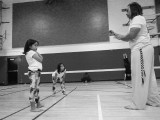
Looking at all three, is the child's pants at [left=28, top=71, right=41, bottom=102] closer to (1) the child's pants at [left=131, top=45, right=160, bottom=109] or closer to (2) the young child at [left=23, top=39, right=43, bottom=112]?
(2) the young child at [left=23, top=39, right=43, bottom=112]

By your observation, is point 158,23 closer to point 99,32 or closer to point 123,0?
point 123,0

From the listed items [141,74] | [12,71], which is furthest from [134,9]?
[12,71]

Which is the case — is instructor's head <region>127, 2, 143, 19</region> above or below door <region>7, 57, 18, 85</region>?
above

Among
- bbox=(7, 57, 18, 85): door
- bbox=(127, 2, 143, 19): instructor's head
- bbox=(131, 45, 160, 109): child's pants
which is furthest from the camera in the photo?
bbox=(7, 57, 18, 85): door

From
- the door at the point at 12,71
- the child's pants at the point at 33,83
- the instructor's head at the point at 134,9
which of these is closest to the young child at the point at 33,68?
the child's pants at the point at 33,83

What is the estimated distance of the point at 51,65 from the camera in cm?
1027

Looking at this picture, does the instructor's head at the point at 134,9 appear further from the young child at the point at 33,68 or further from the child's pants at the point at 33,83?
the child's pants at the point at 33,83

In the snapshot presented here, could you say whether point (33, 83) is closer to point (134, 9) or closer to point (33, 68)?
point (33, 68)

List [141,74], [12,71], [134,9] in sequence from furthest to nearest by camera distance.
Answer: [12,71] → [134,9] → [141,74]

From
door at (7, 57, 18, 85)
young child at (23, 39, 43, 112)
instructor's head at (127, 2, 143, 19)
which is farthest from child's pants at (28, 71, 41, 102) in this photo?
door at (7, 57, 18, 85)

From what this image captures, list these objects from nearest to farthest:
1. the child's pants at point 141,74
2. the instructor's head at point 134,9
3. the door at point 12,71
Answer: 1. the child's pants at point 141,74
2. the instructor's head at point 134,9
3. the door at point 12,71

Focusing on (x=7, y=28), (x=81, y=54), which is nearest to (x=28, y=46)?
(x=81, y=54)

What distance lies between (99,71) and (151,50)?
7.60 m

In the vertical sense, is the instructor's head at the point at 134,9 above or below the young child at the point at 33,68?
above
